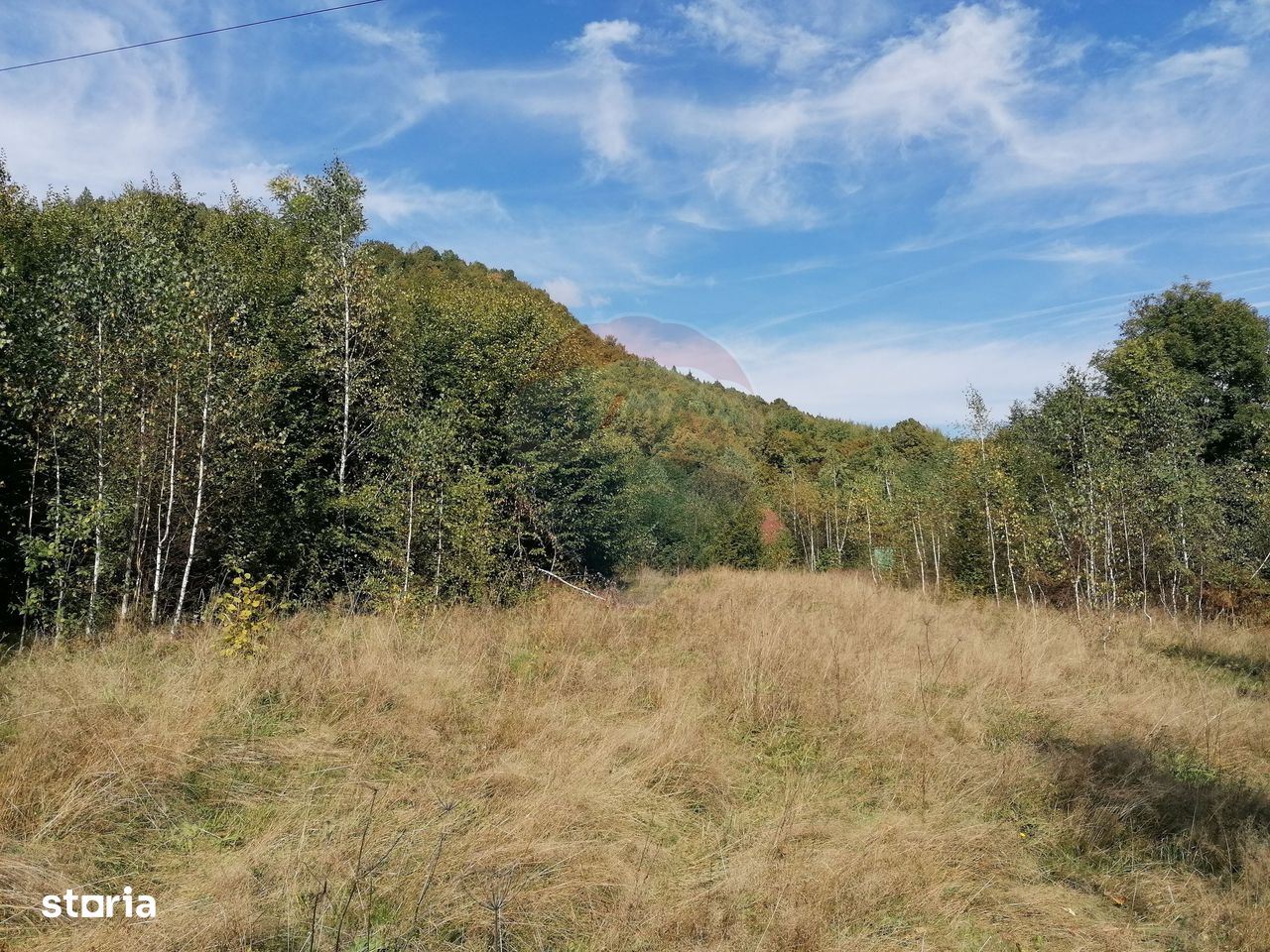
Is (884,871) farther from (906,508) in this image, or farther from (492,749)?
(906,508)

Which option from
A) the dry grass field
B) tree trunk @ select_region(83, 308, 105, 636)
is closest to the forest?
tree trunk @ select_region(83, 308, 105, 636)

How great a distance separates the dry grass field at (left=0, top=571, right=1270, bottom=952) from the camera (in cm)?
302

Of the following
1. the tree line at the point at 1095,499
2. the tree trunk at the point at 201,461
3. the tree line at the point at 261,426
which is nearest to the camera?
the tree line at the point at 261,426

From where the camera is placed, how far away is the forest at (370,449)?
966cm

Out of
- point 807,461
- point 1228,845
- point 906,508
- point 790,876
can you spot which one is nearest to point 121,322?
point 790,876

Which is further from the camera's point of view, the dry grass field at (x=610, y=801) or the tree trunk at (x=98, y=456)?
the tree trunk at (x=98, y=456)

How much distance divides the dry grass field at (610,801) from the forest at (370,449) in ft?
6.86

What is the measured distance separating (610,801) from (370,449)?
1117cm

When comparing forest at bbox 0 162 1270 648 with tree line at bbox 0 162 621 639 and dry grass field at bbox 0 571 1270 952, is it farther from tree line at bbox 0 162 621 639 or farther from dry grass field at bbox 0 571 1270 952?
dry grass field at bbox 0 571 1270 952

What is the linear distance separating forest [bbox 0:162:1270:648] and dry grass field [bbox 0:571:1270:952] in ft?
6.86

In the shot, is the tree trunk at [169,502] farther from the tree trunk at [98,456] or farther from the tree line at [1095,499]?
the tree line at [1095,499]

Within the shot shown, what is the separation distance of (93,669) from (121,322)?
259 inches

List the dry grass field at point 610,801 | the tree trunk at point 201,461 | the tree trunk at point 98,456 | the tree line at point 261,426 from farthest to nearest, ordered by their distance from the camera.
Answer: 1. the tree trunk at point 201,461
2. the tree line at point 261,426
3. the tree trunk at point 98,456
4. the dry grass field at point 610,801

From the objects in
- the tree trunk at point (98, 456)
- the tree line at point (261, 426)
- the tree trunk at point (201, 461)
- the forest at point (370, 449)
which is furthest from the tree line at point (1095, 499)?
the tree trunk at point (98, 456)
